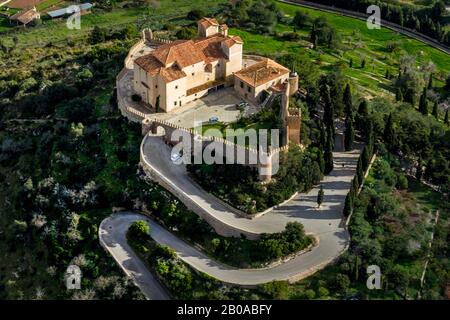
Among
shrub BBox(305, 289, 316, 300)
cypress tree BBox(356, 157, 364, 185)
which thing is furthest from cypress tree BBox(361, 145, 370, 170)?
shrub BBox(305, 289, 316, 300)

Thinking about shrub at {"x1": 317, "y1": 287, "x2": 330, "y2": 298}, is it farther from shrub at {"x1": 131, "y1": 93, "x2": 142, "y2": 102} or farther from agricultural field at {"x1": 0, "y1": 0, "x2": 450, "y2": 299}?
shrub at {"x1": 131, "y1": 93, "x2": 142, "y2": 102}

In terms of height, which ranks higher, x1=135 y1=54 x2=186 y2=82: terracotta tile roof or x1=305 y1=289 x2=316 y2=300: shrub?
x1=135 y1=54 x2=186 y2=82: terracotta tile roof

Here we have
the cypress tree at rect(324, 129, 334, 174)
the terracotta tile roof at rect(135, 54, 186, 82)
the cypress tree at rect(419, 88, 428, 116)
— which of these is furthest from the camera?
the cypress tree at rect(419, 88, 428, 116)

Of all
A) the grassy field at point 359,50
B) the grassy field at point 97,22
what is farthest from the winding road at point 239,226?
the grassy field at point 97,22

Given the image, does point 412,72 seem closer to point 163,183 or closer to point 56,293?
point 163,183

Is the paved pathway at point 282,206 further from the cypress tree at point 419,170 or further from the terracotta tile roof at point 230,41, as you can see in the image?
the terracotta tile roof at point 230,41

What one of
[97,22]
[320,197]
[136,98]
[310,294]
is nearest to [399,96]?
[320,197]

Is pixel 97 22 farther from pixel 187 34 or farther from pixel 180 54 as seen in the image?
pixel 180 54
